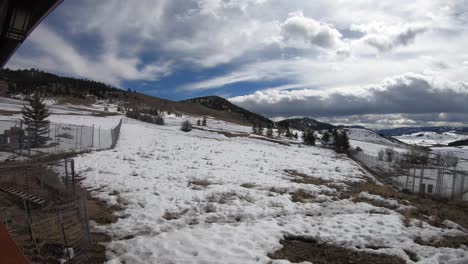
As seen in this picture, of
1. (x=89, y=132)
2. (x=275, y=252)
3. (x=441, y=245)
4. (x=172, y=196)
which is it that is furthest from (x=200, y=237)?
(x=89, y=132)

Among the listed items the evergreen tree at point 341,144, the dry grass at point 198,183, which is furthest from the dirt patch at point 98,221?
the evergreen tree at point 341,144

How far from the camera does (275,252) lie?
758 cm

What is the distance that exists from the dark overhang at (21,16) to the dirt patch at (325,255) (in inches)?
256

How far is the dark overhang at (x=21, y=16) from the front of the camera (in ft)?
13.0

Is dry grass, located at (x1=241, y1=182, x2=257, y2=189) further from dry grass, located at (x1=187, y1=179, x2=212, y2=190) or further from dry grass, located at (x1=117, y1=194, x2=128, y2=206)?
dry grass, located at (x1=117, y1=194, x2=128, y2=206)

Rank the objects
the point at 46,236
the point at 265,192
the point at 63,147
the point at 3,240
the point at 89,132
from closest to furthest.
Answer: the point at 3,240, the point at 46,236, the point at 265,192, the point at 63,147, the point at 89,132

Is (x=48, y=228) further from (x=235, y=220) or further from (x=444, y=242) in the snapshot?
(x=444, y=242)

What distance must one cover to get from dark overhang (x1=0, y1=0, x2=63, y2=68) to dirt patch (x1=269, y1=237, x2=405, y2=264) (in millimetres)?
6493

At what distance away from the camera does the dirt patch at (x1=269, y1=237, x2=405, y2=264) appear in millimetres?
7266

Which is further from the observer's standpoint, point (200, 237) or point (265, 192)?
point (265, 192)

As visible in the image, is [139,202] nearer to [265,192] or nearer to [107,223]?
[107,223]

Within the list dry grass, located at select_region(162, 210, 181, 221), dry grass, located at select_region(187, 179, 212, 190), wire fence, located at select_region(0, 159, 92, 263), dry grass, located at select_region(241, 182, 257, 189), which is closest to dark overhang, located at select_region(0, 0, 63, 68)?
wire fence, located at select_region(0, 159, 92, 263)

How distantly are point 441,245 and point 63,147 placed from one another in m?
25.7

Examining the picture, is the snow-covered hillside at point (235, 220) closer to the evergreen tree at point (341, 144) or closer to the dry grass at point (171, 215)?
the dry grass at point (171, 215)
